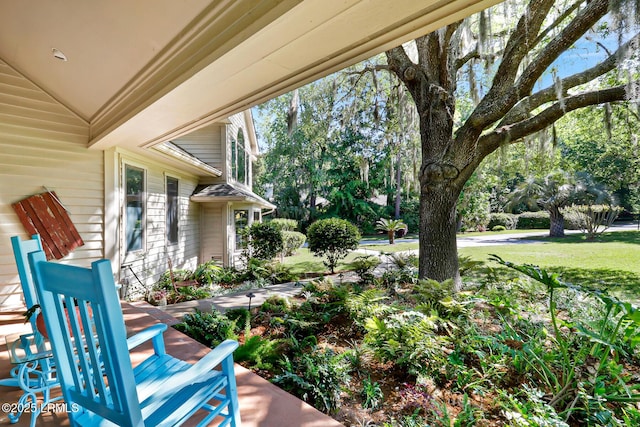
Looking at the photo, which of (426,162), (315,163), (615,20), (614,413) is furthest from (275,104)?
(614,413)

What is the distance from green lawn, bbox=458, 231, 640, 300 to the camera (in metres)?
5.90

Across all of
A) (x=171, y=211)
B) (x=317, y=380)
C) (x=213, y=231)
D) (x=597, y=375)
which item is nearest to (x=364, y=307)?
(x=317, y=380)

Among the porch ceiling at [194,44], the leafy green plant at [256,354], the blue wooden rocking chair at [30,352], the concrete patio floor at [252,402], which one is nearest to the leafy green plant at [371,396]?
the concrete patio floor at [252,402]

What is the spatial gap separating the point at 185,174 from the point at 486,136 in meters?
6.95

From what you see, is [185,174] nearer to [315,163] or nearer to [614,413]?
[614,413]

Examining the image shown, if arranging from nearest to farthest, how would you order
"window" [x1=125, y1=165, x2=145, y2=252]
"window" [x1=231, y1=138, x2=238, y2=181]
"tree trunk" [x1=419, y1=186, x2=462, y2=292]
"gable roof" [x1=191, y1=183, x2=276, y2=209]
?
"tree trunk" [x1=419, y1=186, x2=462, y2=292] → "window" [x1=125, y1=165, x2=145, y2=252] → "gable roof" [x1=191, y1=183, x2=276, y2=209] → "window" [x1=231, y1=138, x2=238, y2=181]

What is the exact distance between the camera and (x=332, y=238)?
7312 millimetres

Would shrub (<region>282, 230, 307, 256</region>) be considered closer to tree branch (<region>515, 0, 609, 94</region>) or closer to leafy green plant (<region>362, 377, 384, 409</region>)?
tree branch (<region>515, 0, 609, 94</region>)

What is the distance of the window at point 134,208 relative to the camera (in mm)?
5012

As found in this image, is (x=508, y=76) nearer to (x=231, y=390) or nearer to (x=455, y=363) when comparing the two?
(x=455, y=363)

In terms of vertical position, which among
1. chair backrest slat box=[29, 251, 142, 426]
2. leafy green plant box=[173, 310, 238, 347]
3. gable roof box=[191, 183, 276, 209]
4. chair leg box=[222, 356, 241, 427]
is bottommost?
leafy green plant box=[173, 310, 238, 347]

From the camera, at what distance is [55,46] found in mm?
2627

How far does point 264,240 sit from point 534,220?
2159 centimetres

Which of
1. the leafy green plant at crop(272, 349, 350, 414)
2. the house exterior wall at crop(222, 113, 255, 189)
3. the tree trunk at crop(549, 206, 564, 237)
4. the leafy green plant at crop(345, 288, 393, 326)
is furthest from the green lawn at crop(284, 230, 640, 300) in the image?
the leafy green plant at crop(272, 349, 350, 414)
